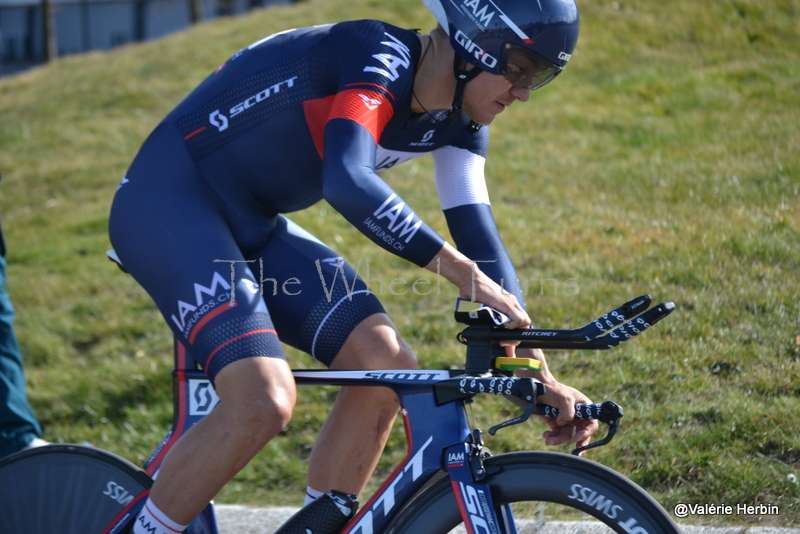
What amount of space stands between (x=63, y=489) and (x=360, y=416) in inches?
46.5

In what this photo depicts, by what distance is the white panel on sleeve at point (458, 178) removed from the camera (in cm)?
305

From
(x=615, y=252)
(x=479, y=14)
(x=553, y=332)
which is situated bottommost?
(x=615, y=252)

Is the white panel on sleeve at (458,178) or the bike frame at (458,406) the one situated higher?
the white panel on sleeve at (458,178)

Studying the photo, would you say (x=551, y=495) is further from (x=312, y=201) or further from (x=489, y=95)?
(x=312, y=201)

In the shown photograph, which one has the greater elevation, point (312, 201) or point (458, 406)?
point (312, 201)

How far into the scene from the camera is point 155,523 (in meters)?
2.62

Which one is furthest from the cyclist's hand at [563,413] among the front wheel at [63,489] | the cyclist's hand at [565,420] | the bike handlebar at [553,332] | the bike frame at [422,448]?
the front wheel at [63,489]

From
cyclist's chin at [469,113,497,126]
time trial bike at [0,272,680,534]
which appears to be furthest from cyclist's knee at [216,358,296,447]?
cyclist's chin at [469,113,497,126]

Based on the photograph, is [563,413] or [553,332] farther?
[563,413]

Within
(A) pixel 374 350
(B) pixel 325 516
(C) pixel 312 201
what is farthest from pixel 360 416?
(C) pixel 312 201

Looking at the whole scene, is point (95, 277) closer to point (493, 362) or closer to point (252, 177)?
point (252, 177)

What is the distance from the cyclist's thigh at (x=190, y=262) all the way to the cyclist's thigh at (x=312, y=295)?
0.13 metres

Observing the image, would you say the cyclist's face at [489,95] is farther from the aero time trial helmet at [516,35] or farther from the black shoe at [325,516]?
the black shoe at [325,516]

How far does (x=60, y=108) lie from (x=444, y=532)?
12.0 m
